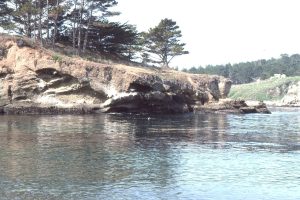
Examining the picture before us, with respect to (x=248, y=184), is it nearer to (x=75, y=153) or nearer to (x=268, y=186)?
(x=268, y=186)

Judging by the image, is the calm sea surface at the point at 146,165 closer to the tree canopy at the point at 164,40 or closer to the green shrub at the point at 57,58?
the green shrub at the point at 57,58

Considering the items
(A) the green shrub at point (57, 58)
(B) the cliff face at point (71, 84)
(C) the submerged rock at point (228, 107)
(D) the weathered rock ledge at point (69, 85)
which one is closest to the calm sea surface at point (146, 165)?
(D) the weathered rock ledge at point (69, 85)

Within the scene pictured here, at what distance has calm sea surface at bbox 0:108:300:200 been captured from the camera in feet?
55.7

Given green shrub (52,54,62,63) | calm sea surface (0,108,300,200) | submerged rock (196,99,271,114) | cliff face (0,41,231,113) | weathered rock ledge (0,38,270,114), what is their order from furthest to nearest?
submerged rock (196,99,271,114)
green shrub (52,54,62,63)
cliff face (0,41,231,113)
weathered rock ledge (0,38,270,114)
calm sea surface (0,108,300,200)

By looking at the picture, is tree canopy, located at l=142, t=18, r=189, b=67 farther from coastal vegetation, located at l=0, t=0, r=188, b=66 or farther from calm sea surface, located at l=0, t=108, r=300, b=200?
calm sea surface, located at l=0, t=108, r=300, b=200

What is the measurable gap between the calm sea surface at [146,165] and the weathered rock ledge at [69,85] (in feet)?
79.2

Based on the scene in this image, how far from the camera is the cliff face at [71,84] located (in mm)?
60594

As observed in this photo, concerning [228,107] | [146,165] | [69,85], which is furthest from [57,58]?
[146,165]

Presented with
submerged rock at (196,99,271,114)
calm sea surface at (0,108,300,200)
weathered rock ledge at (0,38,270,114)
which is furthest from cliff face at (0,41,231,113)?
calm sea surface at (0,108,300,200)

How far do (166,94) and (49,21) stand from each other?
20696mm

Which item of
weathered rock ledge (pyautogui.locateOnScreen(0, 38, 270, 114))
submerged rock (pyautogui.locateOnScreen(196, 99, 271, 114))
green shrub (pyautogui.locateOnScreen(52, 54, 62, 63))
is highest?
green shrub (pyautogui.locateOnScreen(52, 54, 62, 63))

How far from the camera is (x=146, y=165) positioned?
22.2 metres

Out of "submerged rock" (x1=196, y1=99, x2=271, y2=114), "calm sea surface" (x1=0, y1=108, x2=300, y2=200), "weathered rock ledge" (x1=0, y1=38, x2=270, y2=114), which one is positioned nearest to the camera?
"calm sea surface" (x1=0, y1=108, x2=300, y2=200)

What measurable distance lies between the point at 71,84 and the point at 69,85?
0.27 m
